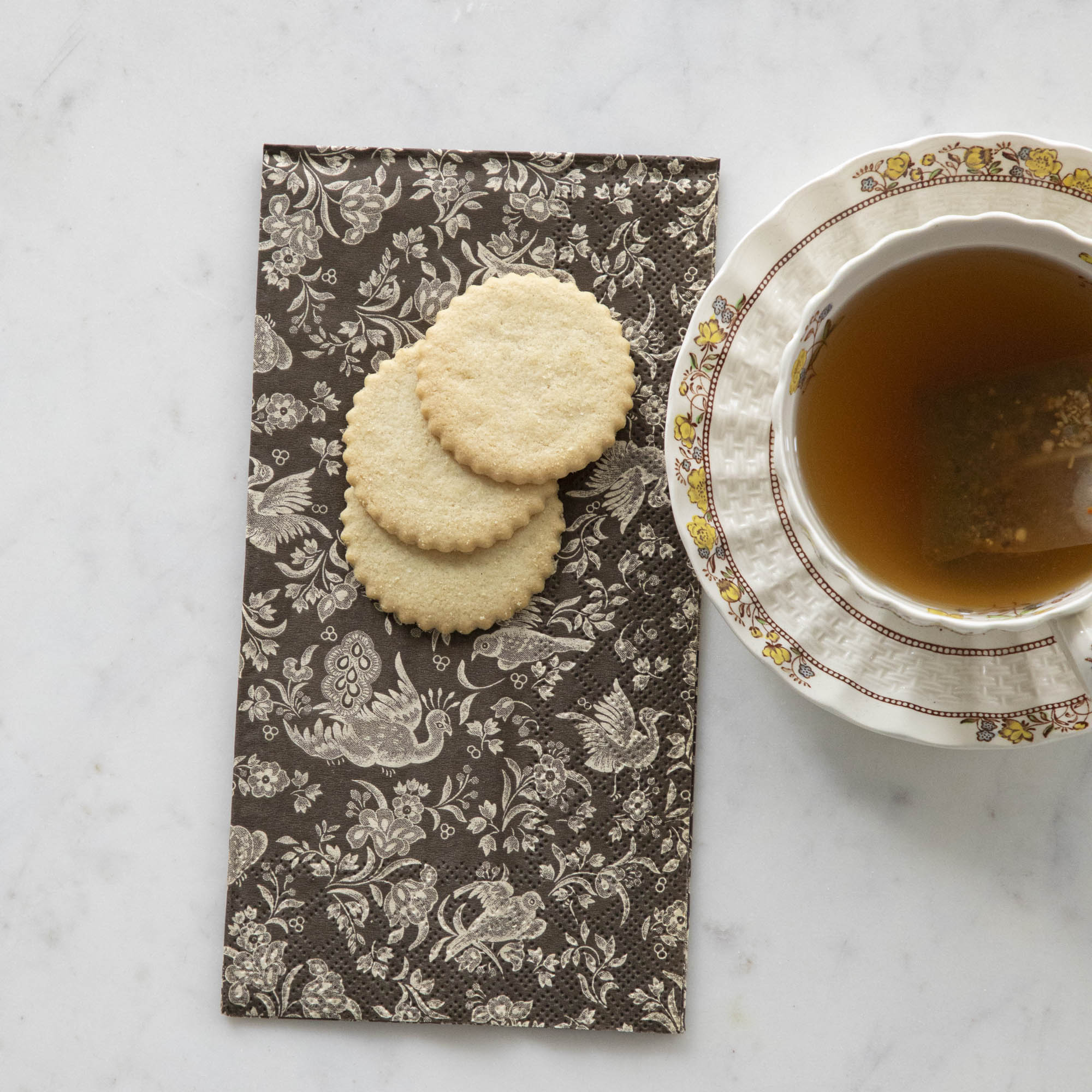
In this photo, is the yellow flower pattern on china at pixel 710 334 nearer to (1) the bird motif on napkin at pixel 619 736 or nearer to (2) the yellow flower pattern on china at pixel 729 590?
(2) the yellow flower pattern on china at pixel 729 590

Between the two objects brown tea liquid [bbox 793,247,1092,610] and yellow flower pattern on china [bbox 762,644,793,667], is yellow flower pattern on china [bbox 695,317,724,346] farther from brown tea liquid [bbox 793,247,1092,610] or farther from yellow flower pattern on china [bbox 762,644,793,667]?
yellow flower pattern on china [bbox 762,644,793,667]

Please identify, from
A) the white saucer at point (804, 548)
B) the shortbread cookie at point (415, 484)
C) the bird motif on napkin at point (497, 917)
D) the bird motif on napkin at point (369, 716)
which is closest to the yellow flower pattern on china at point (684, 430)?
the white saucer at point (804, 548)

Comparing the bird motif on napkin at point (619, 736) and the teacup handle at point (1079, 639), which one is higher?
the teacup handle at point (1079, 639)

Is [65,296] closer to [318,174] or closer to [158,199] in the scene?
[158,199]

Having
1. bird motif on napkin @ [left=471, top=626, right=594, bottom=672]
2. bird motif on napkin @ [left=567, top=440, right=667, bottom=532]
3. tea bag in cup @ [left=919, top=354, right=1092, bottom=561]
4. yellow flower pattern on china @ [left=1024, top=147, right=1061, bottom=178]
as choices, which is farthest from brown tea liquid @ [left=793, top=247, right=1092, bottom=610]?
bird motif on napkin @ [left=471, top=626, right=594, bottom=672]

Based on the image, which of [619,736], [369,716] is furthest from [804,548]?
[369,716]
